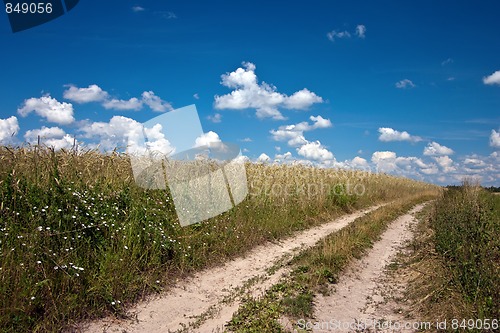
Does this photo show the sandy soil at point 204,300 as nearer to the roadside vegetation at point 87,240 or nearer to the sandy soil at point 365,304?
the roadside vegetation at point 87,240

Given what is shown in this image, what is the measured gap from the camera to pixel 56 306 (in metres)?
5.00

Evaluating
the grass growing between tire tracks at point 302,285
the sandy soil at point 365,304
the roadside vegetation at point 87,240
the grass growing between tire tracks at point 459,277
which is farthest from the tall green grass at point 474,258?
the roadside vegetation at point 87,240

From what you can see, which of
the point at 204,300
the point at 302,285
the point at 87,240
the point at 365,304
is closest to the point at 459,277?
the point at 365,304

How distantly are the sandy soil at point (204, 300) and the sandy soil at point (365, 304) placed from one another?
128cm

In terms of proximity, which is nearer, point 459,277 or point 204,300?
point 459,277

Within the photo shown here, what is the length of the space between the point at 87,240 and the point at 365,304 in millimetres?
5074

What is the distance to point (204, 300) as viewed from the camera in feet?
21.0

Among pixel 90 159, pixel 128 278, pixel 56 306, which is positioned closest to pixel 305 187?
pixel 90 159

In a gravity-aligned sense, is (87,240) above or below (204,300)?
above

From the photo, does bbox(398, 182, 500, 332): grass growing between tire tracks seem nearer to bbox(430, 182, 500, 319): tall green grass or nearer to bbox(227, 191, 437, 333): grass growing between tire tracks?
bbox(430, 182, 500, 319): tall green grass

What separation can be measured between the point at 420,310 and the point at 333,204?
419 inches

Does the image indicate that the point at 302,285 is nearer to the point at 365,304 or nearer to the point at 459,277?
the point at 365,304

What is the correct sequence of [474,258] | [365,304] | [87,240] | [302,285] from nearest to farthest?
[87,240] < [365,304] < [302,285] < [474,258]

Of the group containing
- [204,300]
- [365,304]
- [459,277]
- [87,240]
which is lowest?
[365,304]
